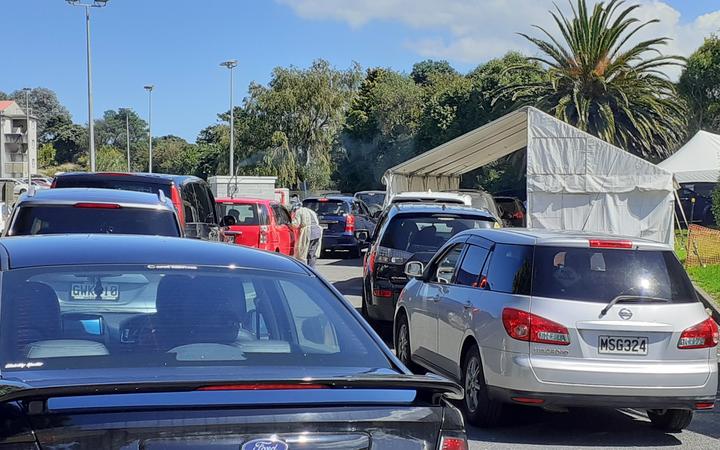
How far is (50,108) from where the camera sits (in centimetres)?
14188

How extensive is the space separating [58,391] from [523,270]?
522 centimetres

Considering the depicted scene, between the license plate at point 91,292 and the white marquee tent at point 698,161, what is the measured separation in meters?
30.3

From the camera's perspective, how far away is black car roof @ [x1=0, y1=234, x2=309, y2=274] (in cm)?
408

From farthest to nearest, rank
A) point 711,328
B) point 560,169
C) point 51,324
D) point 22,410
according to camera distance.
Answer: point 560,169 < point 711,328 < point 51,324 < point 22,410

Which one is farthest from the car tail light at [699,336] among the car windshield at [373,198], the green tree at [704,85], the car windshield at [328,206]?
the green tree at [704,85]

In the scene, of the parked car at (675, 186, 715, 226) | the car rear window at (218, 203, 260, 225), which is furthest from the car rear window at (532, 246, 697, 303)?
the parked car at (675, 186, 715, 226)

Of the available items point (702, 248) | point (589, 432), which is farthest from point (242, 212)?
point (589, 432)

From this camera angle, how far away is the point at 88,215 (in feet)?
30.9

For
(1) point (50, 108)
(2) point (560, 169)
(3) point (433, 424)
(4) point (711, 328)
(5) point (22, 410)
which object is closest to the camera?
(5) point (22, 410)

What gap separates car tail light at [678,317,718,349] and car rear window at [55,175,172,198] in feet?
22.9

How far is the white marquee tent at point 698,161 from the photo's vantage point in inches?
1297

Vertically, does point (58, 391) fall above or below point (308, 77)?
below

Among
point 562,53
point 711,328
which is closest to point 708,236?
point 711,328

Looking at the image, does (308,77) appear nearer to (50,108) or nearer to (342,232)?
(342,232)
